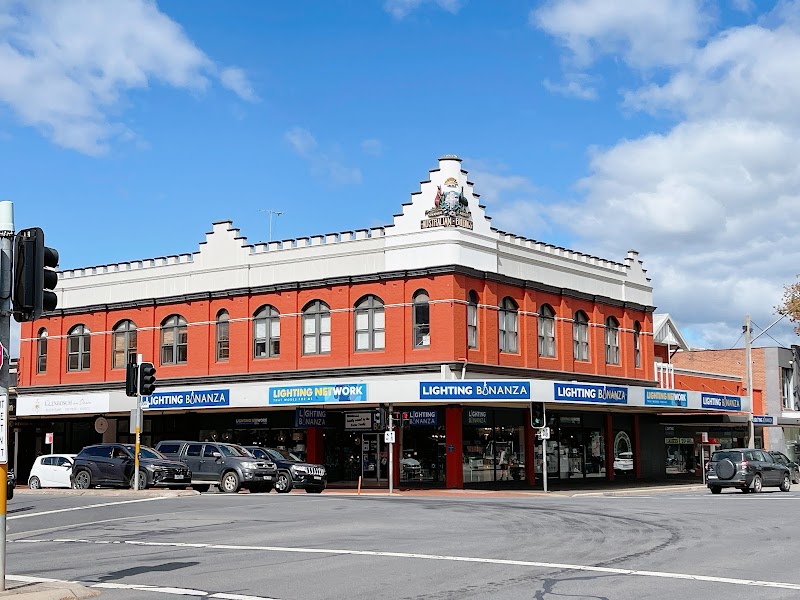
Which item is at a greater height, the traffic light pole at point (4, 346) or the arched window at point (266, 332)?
the arched window at point (266, 332)

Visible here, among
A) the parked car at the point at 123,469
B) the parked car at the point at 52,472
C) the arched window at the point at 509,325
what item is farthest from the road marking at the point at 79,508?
the arched window at the point at 509,325

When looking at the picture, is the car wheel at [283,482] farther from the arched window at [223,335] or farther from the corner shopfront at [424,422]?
the arched window at [223,335]

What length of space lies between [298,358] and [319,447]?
377 centimetres

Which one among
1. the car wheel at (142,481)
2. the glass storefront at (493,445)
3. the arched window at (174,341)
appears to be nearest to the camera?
the car wheel at (142,481)

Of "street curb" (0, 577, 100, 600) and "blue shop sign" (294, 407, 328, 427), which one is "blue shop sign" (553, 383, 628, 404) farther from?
"street curb" (0, 577, 100, 600)

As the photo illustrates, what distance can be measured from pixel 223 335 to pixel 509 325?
12670 millimetres

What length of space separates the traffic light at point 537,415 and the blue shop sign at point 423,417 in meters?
4.55

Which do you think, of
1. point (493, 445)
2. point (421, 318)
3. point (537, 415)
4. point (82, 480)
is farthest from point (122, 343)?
point (537, 415)

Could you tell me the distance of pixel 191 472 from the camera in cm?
3453

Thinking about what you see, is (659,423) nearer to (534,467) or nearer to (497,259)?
(534,467)

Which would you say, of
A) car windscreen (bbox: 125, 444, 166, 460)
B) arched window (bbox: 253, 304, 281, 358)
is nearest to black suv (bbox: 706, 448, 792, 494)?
arched window (bbox: 253, 304, 281, 358)

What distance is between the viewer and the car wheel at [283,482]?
3547cm

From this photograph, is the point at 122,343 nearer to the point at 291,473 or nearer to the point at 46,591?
the point at 291,473

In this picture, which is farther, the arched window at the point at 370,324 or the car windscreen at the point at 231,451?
the arched window at the point at 370,324
